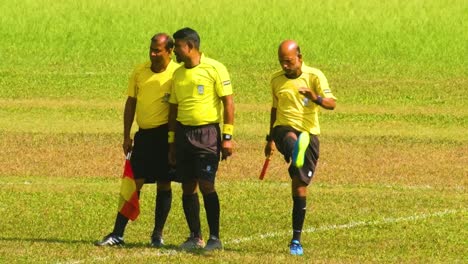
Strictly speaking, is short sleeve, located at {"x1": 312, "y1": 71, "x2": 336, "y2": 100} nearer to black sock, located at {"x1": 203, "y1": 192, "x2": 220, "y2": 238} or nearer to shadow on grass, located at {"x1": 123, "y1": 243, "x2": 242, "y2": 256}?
black sock, located at {"x1": 203, "y1": 192, "x2": 220, "y2": 238}

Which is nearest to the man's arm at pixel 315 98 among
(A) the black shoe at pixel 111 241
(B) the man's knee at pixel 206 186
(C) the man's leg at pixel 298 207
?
(C) the man's leg at pixel 298 207

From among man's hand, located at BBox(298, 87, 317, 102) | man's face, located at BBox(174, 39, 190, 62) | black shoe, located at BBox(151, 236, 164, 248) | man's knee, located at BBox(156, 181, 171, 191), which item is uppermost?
man's face, located at BBox(174, 39, 190, 62)

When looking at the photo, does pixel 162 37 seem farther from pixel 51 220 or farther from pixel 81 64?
pixel 81 64

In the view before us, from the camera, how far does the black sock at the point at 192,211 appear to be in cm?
1650

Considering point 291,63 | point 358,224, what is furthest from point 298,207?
point 358,224

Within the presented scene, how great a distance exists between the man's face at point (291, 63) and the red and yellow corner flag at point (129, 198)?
1.98m

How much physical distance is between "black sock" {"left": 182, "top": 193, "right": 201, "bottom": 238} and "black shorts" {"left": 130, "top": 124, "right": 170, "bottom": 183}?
0.37 metres

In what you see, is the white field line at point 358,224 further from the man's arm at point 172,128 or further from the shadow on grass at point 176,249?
the man's arm at point 172,128

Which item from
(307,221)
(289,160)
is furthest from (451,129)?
(289,160)

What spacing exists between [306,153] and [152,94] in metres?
1.70

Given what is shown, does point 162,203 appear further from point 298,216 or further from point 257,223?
point 257,223

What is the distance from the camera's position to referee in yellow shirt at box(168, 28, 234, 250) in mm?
16109

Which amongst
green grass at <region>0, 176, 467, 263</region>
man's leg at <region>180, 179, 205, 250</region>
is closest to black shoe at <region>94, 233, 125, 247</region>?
green grass at <region>0, 176, 467, 263</region>

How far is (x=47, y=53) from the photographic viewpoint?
45.8 meters
